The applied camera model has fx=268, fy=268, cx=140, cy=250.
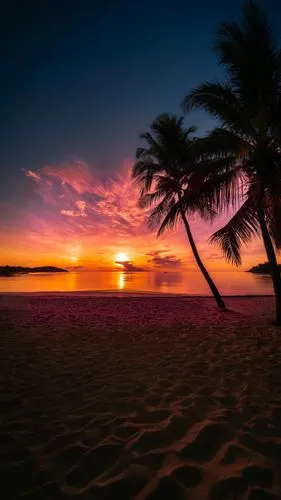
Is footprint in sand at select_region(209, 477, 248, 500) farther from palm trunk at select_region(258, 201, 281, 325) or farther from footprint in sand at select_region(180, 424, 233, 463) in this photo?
palm trunk at select_region(258, 201, 281, 325)

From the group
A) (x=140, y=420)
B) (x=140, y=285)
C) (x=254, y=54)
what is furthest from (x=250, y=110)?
(x=140, y=285)

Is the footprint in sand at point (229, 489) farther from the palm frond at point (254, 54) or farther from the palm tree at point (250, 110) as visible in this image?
the palm frond at point (254, 54)

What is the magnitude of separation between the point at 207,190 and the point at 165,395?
7.34 meters

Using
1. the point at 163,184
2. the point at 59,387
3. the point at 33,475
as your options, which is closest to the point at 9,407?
the point at 59,387

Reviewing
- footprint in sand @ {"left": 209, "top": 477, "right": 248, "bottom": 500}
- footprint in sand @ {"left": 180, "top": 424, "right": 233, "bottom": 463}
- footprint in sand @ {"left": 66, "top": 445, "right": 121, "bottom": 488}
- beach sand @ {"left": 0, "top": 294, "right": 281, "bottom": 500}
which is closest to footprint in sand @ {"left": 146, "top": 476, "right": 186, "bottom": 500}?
beach sand @ {"left": 0, "top": 294, "right": 281, "bottom": 500}

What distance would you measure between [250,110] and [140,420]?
917 centimetres

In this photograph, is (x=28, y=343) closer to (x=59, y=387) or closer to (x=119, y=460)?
A: (x=59, y=387)

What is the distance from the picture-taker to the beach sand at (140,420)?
1992mm

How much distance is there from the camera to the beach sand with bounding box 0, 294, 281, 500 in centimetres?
199

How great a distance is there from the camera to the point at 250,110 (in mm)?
8547

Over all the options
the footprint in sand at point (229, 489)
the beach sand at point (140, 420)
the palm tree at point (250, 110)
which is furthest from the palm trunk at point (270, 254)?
the footprint in sand at point (229, 489)

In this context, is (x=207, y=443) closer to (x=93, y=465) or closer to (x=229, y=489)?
(x=229, y=489)

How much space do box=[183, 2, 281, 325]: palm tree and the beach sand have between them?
429cm

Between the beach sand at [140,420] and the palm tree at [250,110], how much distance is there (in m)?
4.29
